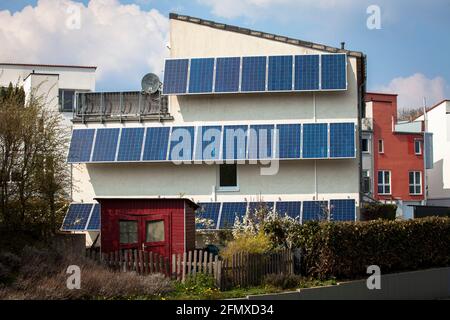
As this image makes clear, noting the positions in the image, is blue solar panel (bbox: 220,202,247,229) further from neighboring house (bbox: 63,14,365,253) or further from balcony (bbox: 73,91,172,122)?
balcony (bbox: 73,91,172,122)

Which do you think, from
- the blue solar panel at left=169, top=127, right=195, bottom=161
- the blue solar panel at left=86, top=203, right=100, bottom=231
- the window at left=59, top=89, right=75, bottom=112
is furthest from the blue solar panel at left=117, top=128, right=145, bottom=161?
the window at left=59, top=89, right=75, bottom=112

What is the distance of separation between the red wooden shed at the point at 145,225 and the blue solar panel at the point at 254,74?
10.2 metres

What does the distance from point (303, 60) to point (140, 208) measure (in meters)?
12.8

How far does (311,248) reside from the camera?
2203cm

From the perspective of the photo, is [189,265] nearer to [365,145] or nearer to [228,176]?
[228,176]

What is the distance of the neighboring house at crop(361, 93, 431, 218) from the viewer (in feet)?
215

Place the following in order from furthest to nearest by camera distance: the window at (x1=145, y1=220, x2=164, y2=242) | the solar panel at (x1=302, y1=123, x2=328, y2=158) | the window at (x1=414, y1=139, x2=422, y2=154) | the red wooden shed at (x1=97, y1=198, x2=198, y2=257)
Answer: the window at (x1=414, y1=139, x2=422, y2=154), the solar panel at (x1=302, y1=123, x2=328, y2=158), the window at (x1=145, y1=220, x2=164, y2=242), the red wooden shed at (x1=97, y1=198, x2=198, y2=257)

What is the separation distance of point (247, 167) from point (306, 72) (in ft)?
16.4

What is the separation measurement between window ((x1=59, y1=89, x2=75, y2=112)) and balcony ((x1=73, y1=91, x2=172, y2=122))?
1014cm

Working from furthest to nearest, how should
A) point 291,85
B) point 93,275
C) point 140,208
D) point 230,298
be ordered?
point 291,85
point 140,208
point 230,298
point 93,275

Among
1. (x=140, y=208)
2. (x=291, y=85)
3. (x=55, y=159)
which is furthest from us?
(x=291, y=85)

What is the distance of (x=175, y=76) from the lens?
1209 inches
